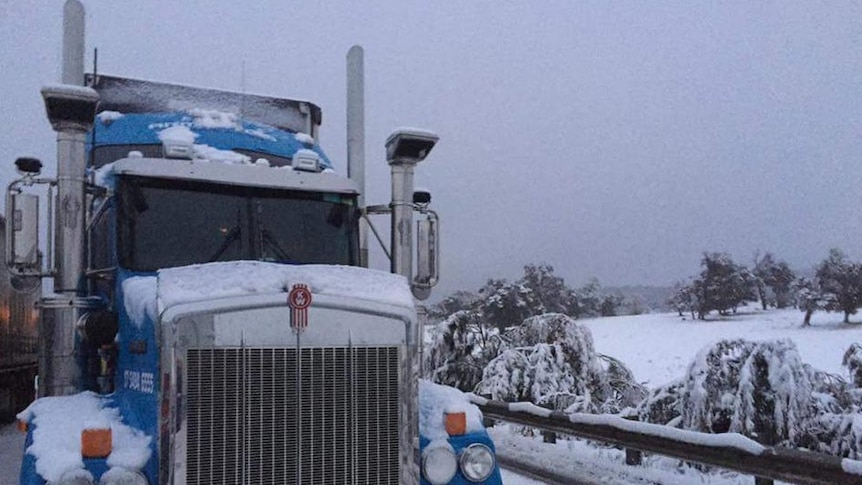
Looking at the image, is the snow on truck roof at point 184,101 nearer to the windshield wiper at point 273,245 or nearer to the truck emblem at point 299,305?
the windshield wiper at point 273,245

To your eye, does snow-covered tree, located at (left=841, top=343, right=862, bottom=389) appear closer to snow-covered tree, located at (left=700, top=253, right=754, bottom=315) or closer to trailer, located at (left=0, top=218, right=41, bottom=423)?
trailer, located at (left=0, top=218, right=41, bottom=423)

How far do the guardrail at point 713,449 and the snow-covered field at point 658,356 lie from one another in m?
0.38

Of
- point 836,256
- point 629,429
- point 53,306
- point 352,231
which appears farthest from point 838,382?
point 836,256

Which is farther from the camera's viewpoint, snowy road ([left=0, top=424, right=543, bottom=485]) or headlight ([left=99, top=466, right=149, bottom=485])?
snowy road ([left=0, top=424, right=543, bottom=485])

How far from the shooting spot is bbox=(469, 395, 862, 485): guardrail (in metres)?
5.95

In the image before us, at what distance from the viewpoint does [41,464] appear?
14.0ft

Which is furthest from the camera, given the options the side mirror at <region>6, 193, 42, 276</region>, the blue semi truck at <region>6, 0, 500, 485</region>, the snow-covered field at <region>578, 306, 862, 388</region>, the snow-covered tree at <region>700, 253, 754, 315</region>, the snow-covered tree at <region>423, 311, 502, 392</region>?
the snow-covered tree at <region>700, 253, 754, 315</region>

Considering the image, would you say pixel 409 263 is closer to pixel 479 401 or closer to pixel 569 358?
pixel 479 401

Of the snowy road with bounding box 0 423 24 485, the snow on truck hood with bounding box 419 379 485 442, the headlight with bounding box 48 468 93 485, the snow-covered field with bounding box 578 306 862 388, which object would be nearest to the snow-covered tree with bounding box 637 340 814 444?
the snow on truck hood with bounding box 419 379 485 442

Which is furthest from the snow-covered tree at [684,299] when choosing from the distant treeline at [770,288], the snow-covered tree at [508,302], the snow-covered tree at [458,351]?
the snow-covered tree at [458,351]

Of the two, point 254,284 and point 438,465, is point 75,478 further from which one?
point 438,465

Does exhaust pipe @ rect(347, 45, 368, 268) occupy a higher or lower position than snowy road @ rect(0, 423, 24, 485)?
higher

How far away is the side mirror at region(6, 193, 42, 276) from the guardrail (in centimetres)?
571

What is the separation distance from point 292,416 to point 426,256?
8.65ft
